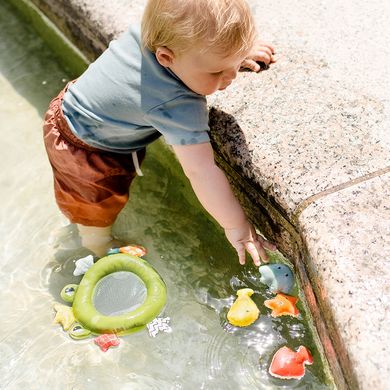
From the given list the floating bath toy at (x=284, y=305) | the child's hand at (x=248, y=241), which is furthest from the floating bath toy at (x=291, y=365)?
the child's hand at (x=248, y=241)

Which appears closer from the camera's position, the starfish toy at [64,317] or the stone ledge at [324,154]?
the stone ledge at [324,154]

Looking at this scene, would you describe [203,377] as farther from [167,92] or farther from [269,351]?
[167,92]

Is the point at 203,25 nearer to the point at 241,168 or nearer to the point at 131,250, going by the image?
the point at 241,168

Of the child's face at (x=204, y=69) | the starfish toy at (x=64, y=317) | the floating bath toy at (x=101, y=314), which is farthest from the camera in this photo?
the starfish toy at (x=64, y=317)

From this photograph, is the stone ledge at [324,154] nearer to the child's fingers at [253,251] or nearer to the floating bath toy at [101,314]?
the child's fingers at [253,251]

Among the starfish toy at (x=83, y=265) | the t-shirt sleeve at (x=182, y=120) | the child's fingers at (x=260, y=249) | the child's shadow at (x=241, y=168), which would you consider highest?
the t-shirt sleeve at (x=182, y=120)

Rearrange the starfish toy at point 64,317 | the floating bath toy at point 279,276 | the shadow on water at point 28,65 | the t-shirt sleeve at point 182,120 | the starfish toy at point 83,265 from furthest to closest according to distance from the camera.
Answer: the shadow on water at point 28,65, the starfish toy at point 83,265, the starfish toy at point 64,317, the floating bath toy at point 279,276, the t-shirt sleeve at point 182,120

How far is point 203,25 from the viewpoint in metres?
2.00

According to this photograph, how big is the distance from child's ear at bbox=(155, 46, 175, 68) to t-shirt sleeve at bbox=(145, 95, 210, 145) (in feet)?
0.41

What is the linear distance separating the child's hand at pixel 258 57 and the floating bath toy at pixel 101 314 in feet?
3.01

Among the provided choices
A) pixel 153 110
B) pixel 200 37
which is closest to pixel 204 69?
pixel 200 37

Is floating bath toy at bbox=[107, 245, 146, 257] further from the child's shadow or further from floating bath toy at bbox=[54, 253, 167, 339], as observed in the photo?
the child's shadow

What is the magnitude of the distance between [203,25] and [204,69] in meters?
0.17

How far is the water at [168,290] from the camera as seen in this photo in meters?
2.56
